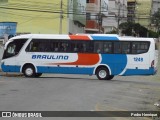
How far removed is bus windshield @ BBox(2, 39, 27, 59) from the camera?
32.0 m

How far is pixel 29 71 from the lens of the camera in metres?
32.0

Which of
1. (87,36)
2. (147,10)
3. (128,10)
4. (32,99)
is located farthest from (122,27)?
(32,99)

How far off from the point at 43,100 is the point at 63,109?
266cm

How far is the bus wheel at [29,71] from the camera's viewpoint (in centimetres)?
3195

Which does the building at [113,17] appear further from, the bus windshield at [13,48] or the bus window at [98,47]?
the bus windshield at [13,48]

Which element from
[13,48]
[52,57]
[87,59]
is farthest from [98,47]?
[13,48]

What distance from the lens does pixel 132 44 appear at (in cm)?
3141

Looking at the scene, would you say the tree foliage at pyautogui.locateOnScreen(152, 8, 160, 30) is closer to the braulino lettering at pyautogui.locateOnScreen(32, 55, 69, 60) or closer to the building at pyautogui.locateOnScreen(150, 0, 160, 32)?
the building at pyautogui.locateOnScreen(150, 0, 160, 32)

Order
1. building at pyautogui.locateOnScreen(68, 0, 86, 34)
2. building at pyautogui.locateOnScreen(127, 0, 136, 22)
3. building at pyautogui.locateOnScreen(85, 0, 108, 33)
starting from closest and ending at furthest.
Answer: building at pyautogui.locateOnScreen(68, 0, 86, 34)
building at pyautogui.locateOnScreen(85, 0, 108, 33)
building at pyautogui.locateOnScreen(127, 0, 136, 22)

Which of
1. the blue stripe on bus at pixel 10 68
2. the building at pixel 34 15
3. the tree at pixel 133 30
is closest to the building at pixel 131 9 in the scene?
the tree at pixel 133 30

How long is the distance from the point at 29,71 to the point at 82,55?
144 inches

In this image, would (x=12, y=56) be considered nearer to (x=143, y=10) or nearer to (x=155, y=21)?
(x=155, y=21)

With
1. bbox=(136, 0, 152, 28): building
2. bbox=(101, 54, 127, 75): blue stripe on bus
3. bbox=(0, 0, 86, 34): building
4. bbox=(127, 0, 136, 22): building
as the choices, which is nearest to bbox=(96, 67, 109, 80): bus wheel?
bbox=(101, 54, 127, 75): blue stripe on bus

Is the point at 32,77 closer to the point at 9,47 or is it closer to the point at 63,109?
the point at 9,47
